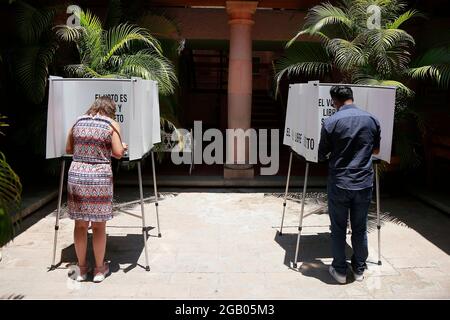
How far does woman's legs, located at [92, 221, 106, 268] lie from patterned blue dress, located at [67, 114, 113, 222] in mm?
167

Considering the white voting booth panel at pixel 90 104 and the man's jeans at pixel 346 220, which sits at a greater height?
the white voting booth panel at pixel 90 104

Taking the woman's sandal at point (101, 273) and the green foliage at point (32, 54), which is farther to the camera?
the green foliage at point (32, 54)

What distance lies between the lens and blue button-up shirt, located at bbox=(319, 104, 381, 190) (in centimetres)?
471

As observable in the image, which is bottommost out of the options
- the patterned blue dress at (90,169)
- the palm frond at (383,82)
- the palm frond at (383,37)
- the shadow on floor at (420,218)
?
the shadow on floor at (420,218)

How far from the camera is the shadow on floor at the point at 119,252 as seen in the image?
556 cm

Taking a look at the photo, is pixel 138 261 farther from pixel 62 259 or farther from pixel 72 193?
pixel 72 193

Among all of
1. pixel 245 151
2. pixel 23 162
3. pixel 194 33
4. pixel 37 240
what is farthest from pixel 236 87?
pixel 37 240

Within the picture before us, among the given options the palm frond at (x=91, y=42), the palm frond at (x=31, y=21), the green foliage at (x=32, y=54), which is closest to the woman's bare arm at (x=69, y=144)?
the palm frond at (x=91, y=42)

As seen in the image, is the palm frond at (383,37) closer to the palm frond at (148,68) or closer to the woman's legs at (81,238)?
the palm frond at (148,68)

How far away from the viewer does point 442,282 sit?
5078 mm

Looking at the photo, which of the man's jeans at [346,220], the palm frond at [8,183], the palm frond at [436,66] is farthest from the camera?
the palm frond at [436,66]

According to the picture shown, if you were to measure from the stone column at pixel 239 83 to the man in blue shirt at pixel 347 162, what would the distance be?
494cm

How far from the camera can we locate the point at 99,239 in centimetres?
499

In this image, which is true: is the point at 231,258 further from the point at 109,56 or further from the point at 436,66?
the point at 436,66
